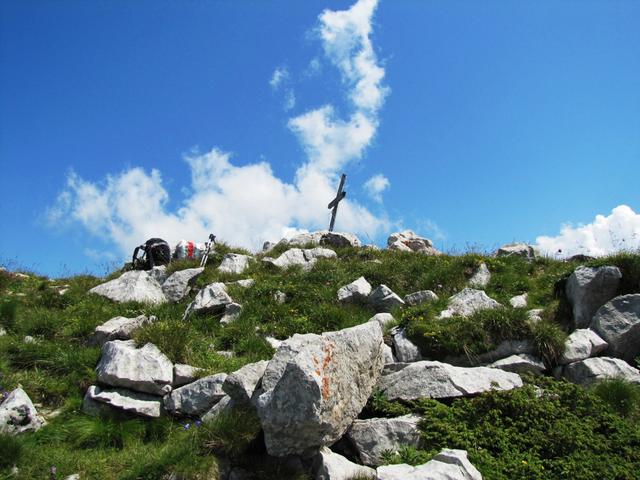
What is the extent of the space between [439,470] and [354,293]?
781 centimetres

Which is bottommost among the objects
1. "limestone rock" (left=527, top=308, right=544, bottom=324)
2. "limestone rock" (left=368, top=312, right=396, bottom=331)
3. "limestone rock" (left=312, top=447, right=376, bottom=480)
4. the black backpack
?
"limestone rock" (left=312, top=447, right=376, bottom=480)

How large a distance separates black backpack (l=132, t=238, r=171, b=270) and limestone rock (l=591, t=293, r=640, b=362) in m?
15.0

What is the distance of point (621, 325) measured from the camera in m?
10.2

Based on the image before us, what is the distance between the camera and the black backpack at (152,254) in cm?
1884

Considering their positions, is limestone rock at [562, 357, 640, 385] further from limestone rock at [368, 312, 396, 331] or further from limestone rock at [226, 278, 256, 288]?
limestone rock at [226, 278, 256, 288]

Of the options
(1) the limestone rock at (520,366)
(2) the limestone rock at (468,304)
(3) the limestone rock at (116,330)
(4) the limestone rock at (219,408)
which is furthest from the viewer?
(2) the limestone rock at (468,304)

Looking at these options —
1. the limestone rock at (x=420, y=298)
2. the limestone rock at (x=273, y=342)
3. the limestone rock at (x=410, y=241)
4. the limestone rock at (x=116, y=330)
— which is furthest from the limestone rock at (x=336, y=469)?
the limestone rock at (x=410, y=241)

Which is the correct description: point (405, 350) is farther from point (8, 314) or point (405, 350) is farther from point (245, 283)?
point (8, 314)

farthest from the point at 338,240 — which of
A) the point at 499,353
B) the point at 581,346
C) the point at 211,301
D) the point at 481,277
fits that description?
the point at 581,346

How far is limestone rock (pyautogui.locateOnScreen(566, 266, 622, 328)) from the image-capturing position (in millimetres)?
11320

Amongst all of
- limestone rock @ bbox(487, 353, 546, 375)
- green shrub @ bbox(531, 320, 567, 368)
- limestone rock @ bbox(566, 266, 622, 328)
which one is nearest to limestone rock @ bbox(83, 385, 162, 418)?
limestone rock @ bbox(487, 353, 546, 375)

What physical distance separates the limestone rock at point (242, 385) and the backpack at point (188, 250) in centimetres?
1201

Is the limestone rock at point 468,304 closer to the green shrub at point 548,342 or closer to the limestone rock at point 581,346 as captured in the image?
the green shrub at point 548,342

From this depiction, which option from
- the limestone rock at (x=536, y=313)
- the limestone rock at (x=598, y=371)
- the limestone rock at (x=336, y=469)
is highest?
the limestone rock at (x=536, y=313)
